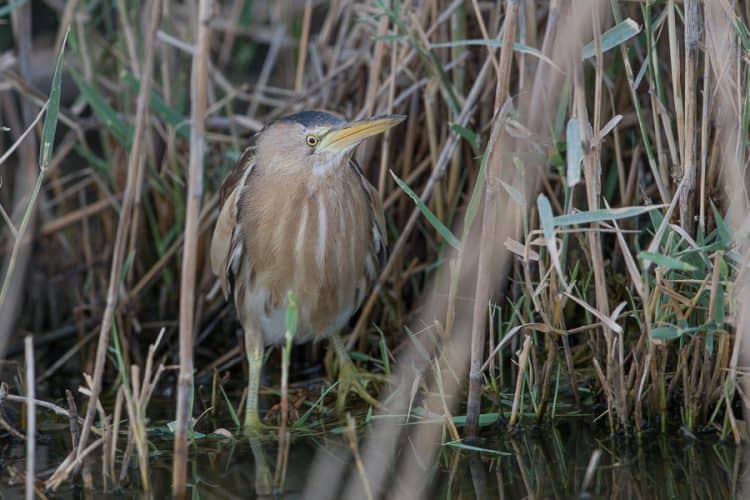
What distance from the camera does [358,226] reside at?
2.51 metres

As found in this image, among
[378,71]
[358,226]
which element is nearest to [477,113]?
[378,71]

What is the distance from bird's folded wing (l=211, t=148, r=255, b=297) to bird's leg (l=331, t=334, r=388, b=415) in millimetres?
323

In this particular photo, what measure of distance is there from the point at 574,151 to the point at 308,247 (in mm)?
854

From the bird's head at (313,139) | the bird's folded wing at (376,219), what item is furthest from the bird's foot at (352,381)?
the bird's head at (313,139)

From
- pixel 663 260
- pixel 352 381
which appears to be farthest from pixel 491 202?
pixel 352 381

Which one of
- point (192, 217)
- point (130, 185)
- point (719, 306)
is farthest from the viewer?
point (719, 306)

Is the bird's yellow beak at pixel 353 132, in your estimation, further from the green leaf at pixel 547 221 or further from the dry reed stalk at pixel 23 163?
the dry reed stalk at pixel 23 163

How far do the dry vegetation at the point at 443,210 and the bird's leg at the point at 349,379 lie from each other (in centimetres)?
4

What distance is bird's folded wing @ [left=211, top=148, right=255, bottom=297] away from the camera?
8.20 feet

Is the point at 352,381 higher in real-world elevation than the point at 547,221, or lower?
lower

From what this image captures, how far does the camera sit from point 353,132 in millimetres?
2191

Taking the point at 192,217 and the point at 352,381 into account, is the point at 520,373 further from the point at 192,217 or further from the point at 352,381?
the point at 192,217

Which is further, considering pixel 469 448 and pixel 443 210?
pixel 443 210

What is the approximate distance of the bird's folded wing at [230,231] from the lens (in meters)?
2.50
